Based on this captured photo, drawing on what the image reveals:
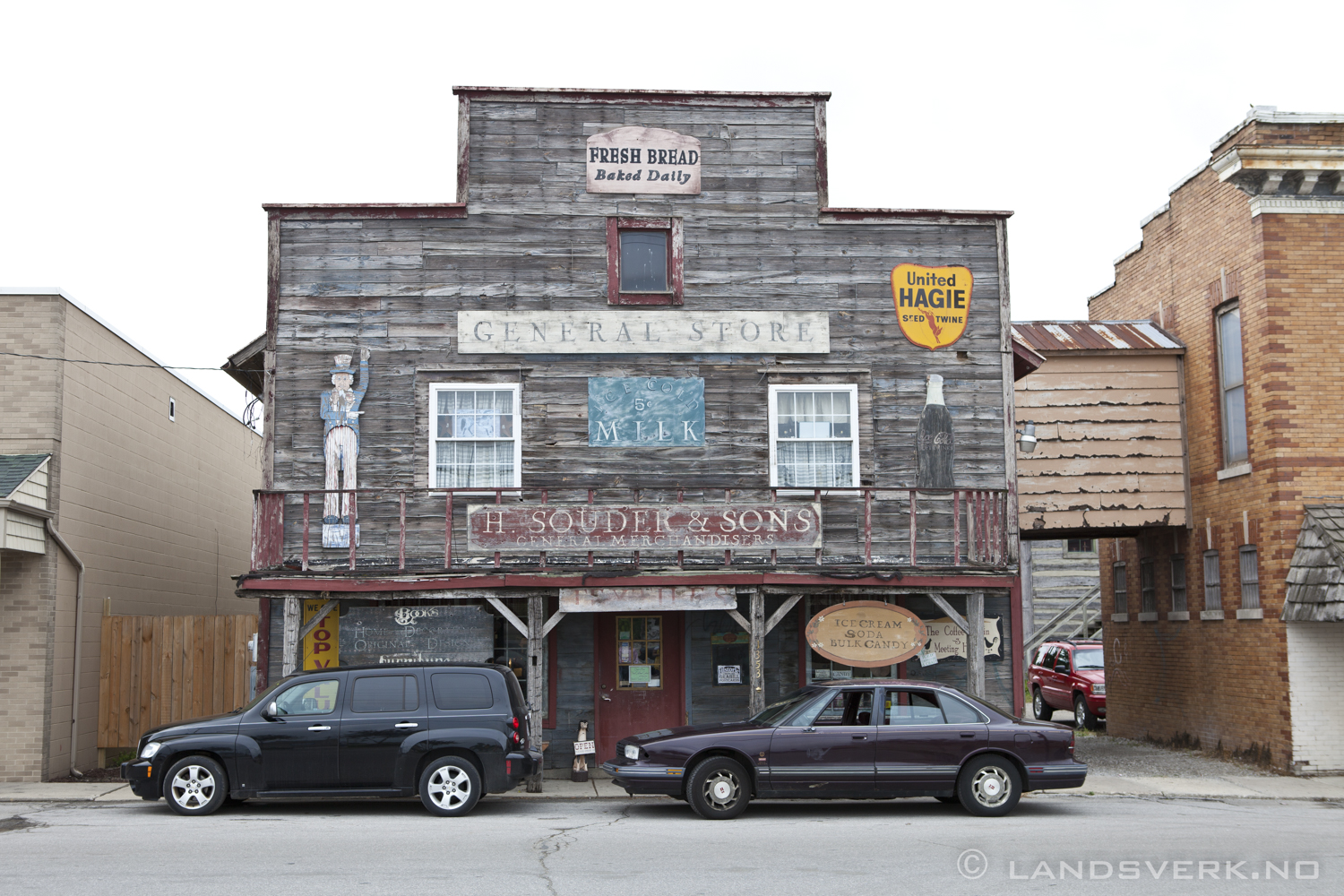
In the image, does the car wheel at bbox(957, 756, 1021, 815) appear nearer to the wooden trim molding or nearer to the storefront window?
the storefront window

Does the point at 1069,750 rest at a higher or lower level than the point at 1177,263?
lower

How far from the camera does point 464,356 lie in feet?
53.5

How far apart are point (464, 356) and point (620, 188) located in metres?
3.12

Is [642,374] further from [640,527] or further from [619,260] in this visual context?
[640,527]

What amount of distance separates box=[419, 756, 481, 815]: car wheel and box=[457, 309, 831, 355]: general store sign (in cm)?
609

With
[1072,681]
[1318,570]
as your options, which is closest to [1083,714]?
[1072,681]

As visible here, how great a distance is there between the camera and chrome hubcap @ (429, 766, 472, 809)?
12.1 m

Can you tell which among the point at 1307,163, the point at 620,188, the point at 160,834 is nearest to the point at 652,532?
the point at 620,188

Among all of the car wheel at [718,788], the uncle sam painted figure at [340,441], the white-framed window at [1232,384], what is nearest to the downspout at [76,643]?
the uncle sam painted figure at [340,441]

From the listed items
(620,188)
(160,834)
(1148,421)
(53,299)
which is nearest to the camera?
(160,834)

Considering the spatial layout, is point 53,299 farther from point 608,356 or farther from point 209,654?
point 608,356

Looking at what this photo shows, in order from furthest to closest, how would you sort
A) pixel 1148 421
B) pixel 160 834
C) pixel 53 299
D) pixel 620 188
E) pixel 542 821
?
pixel 1148 421
pixel 620 188
pixel 53 299
pixel 542 821
pixel 160 834

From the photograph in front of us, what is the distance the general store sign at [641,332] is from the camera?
1633cm

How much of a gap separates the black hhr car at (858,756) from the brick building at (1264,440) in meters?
5.88
